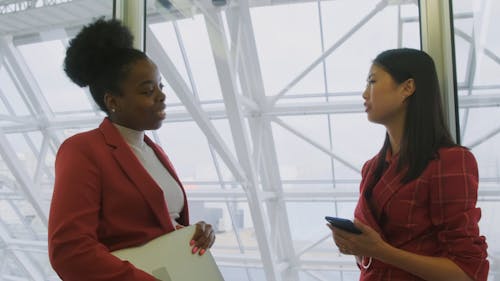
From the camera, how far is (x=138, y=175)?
167 centimetres

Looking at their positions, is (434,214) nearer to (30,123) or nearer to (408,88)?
(408,88)

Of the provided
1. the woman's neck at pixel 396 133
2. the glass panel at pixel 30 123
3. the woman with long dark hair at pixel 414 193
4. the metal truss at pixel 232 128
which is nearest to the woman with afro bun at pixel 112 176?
the woman with long dark hair at pixel 414 193

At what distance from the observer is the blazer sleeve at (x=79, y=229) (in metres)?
1.45

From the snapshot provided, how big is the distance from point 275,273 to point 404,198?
8.08m

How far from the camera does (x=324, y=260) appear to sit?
35.2 feet

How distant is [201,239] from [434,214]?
86 centimetres

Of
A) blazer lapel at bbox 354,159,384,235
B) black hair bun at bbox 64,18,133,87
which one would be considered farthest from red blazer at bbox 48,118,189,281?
blazer lapel at bbox 354,159,384,235

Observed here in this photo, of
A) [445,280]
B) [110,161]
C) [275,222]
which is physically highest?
[275,222]

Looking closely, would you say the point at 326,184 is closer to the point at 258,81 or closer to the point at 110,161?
the point at 258,81

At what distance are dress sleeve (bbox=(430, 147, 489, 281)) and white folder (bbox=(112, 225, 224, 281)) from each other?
0.86 metres

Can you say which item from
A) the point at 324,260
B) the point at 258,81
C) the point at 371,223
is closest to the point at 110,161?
the point at 371,223

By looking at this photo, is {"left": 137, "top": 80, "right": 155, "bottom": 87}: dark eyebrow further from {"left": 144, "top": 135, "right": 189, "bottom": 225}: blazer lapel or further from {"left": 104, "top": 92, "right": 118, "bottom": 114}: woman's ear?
{"left": 144, "top": 135, "right": 189, "bottom": 225}: blazer lapel

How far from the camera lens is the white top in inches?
71.6

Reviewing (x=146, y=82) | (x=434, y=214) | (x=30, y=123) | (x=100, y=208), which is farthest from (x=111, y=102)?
(x=30, y=123)
